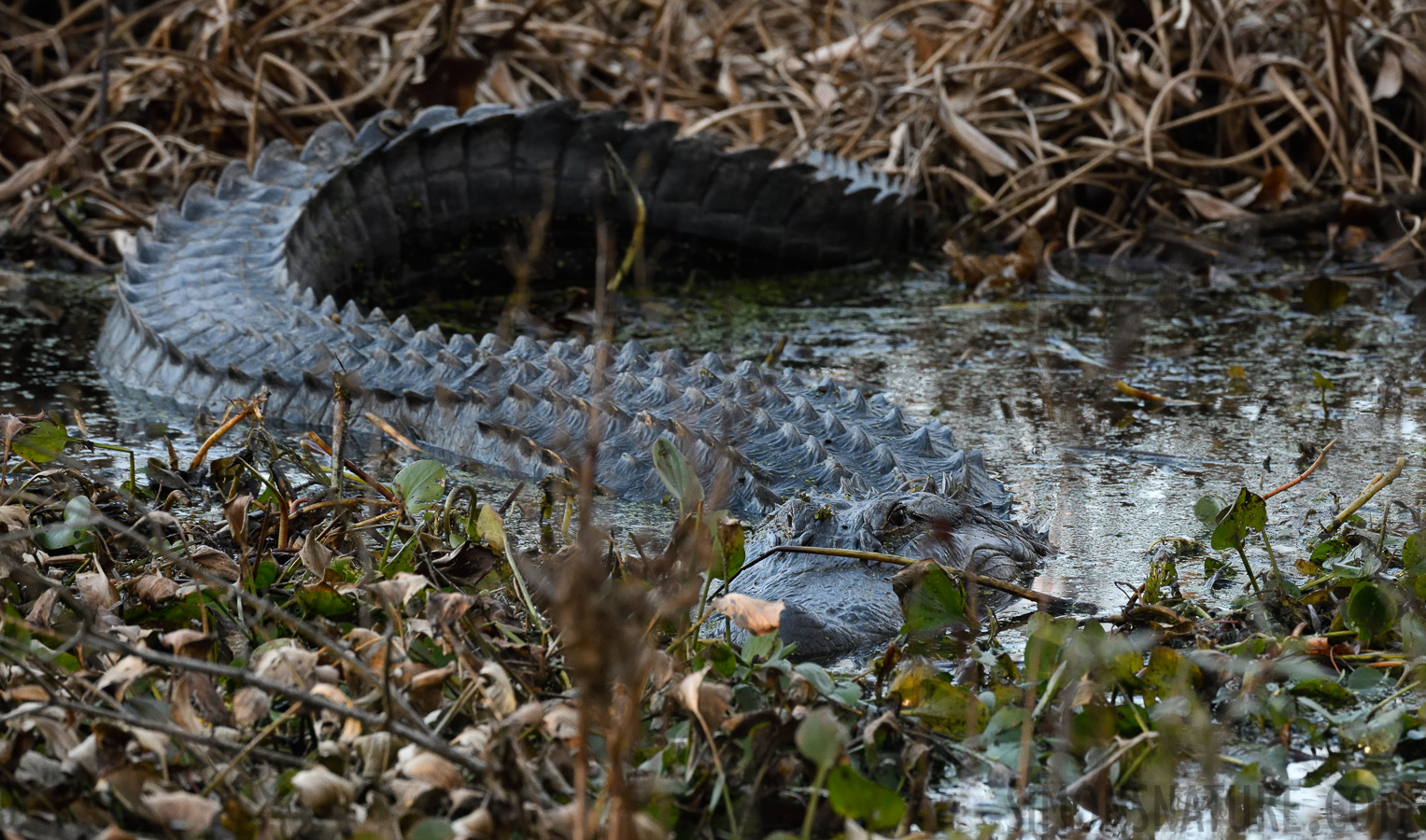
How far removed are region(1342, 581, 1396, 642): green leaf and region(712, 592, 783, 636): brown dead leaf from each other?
0.83m

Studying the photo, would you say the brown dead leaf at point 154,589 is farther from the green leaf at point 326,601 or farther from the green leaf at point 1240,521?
the green leaf at point 1240,521

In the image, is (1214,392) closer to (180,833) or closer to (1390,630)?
(1390,630)

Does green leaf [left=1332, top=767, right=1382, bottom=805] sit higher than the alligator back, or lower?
lower

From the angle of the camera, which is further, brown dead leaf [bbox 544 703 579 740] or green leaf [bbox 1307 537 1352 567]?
green leaf [bbox 1307 537 1352 567]

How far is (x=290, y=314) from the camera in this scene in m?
3.80

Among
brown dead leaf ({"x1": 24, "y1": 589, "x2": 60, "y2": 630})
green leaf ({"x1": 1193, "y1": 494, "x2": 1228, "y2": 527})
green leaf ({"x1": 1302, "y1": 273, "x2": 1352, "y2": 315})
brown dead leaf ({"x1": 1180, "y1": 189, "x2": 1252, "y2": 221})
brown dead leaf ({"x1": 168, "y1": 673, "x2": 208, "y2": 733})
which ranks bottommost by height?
brown dead leaf ({"x1": 168, "y1": 673, "x2": 208, "y2": 733})

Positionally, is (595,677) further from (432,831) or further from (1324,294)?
(1324,294)

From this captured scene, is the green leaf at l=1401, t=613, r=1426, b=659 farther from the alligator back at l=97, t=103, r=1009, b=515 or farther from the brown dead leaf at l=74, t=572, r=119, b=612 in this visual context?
the brown dead leaf at l=74, t=572, r=119, b=612

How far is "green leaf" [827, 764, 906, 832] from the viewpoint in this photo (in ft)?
4.54

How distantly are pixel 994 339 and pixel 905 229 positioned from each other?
4.64 ft

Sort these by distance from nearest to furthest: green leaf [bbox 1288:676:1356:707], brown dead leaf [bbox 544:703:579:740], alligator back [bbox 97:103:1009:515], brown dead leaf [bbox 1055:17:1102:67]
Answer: brown dead leaf [bbox 544:703:579:740], green leaf [bbox 1288:676:1356:707], alligator back [bbox 97:103:1009:515], brown dead leaf [bbox 1055:17:1102:67]

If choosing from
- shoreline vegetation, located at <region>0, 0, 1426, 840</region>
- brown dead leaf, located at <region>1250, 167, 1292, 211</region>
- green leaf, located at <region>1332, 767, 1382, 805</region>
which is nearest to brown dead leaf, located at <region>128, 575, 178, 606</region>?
shoreline vegetation, located at <region>0, 0, 1426, 840</region>

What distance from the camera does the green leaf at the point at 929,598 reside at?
2.03m

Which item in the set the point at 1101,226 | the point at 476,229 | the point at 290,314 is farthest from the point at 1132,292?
the point at 290,314
